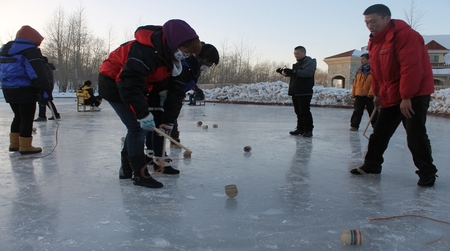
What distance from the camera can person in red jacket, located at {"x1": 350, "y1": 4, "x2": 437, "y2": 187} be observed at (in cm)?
304

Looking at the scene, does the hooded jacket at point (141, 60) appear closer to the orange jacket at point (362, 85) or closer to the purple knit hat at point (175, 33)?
the purple knit hat at point (175, 33)

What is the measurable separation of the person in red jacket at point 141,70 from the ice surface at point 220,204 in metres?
0.37

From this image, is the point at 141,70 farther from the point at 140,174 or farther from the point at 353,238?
the point at 353,238

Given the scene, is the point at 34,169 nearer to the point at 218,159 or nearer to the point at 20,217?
the point at 20,217

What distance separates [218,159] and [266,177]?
0.97 meters

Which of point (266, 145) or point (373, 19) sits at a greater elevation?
point (373, 19)

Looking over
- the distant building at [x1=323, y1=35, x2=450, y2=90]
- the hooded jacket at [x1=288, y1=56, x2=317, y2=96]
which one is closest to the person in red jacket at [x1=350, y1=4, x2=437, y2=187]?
the hooded jacket at [x1=288, y1=56, x2=317, y2=96]

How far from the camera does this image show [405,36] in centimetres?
306

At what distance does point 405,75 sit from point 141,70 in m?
2.17

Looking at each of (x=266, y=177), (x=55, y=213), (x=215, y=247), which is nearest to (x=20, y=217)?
(x=55, y=213)

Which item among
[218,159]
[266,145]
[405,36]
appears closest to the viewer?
[405,36]

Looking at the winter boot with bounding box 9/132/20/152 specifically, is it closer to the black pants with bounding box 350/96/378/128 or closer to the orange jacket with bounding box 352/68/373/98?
the orange jacket with bounding box 352/68/373/98

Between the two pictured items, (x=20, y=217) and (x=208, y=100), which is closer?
(x=20, y=217)

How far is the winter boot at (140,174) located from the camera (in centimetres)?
311
